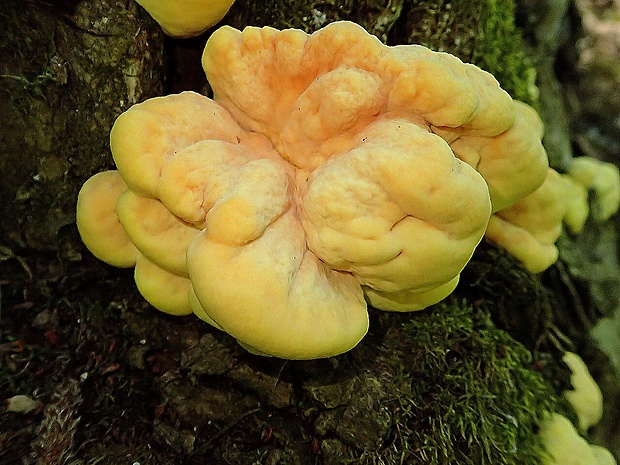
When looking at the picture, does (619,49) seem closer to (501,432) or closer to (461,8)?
(461,8)

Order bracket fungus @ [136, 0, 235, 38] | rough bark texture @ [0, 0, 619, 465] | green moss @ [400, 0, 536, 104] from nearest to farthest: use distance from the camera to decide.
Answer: bracket fungus @ [136, 0, 235, 38]
rough bark texture @ [0, 0, 619, 465]
green moss @ [400, 0, 536, 104]

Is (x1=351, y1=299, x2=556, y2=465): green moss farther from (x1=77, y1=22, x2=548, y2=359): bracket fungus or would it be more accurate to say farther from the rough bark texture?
(x1=77, y1=22, x2=548, y2=359): bracket fungus

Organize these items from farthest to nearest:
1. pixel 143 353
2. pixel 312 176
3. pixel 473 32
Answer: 1. pixel 473 32
2. pixel 143 353
3. pixel 312 176

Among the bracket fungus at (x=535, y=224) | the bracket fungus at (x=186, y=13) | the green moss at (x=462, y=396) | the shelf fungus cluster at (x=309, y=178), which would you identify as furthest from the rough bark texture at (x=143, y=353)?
the bracket fungus at (x=535, y=224)

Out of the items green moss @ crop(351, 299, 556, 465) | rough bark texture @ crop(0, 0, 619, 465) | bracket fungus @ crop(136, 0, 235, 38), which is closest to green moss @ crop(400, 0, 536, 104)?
rough bark texture @ crop(0, 0, 619, 465)

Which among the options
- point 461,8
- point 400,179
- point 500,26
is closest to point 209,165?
point 400,179

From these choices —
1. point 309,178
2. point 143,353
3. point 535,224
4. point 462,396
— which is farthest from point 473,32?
point 143,353

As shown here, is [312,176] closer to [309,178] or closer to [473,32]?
[309,178]
